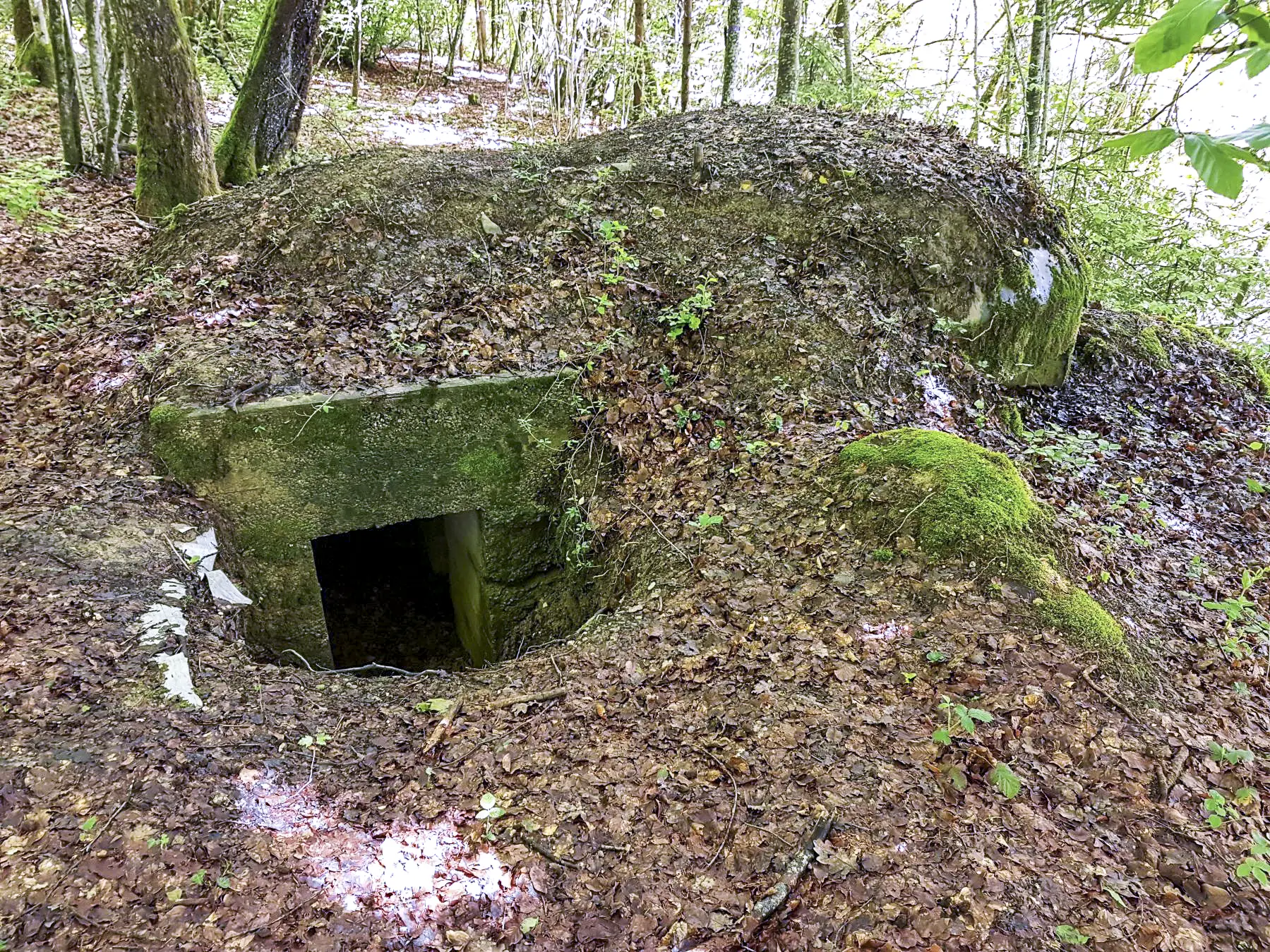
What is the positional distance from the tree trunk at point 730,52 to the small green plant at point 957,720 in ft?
25.4

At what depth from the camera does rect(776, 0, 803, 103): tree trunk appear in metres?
8.48

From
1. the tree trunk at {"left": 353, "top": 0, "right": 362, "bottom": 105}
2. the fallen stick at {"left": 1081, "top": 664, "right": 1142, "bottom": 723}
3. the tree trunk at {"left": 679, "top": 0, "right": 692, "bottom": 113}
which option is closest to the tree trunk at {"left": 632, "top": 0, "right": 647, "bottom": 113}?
the tree trunk at {"left": 679, "top": 0, "right": 692, "bottom": 113}

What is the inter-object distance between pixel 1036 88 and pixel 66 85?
10167 mm

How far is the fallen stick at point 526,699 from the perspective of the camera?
3.63 meters

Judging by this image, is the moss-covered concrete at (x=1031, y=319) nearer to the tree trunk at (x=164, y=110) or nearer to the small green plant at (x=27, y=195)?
the tree trunk at (x=164, y=110)

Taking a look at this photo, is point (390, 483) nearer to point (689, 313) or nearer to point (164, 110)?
point (689, 313)

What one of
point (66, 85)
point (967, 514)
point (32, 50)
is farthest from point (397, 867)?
point (32, 50)

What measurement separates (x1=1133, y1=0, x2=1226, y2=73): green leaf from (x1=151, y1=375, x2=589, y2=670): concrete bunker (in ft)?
14.2

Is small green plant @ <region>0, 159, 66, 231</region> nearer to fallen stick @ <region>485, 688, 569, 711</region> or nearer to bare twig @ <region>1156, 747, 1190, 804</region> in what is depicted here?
fallen stick @ <region>485, 688, 569, 711</region>

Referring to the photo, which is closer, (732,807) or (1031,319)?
(732,807)

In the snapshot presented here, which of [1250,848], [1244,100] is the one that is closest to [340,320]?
[1250,848]

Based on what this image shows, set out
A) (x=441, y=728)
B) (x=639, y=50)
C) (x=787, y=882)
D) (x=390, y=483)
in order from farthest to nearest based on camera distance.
→ (x=639, y=50), (x=390, y=483), (x=441, y=728), (x=787, y=882)

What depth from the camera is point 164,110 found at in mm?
6535

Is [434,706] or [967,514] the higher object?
[967,514]
